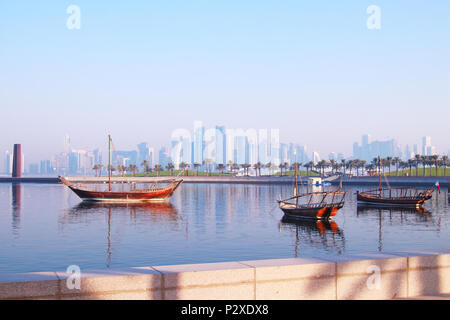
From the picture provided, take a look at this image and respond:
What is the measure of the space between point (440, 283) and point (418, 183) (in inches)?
7675

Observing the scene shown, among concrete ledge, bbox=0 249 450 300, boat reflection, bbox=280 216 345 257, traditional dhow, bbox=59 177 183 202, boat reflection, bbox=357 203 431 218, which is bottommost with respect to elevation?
boat reflection, bbox=357 203 431 218

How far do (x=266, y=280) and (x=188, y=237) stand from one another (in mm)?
38781

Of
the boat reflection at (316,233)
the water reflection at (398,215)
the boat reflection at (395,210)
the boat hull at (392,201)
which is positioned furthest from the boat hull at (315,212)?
the boat hull at (392,201)

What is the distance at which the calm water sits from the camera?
35625mm

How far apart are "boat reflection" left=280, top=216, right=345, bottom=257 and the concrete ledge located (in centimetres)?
2683

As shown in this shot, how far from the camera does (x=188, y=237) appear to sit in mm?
47344

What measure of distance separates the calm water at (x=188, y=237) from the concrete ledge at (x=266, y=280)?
24486mm

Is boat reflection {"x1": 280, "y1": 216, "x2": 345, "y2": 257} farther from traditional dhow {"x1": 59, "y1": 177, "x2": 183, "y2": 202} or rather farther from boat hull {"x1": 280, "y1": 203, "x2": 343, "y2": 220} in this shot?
traditional dhow {"x1": 59, "y1": 177, "x2": 183, "y2": 202}

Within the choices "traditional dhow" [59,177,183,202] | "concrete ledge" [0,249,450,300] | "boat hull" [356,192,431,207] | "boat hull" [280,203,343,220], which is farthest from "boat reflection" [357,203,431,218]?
"concrete ledge" [0,249,450,300]

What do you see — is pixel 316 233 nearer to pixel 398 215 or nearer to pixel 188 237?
pixel 188 237

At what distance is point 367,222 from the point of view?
62188mm

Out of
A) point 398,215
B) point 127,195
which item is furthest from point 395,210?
point 127,195

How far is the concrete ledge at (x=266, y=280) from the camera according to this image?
8.29m
